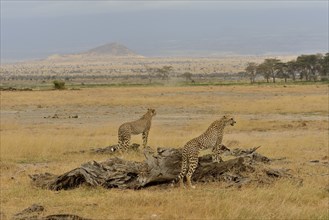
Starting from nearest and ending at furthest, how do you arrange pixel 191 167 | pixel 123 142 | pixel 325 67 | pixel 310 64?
pixel 191 167 < pixel 123 142 < pixel 325 67 < pixel 310 64

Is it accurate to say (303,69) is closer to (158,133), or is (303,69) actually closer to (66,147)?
(158,133)

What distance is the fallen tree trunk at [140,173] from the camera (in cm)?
1242

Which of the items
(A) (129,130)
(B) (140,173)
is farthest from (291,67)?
(B) (140,173)

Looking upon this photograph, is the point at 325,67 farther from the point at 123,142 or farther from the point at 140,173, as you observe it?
the point at 140,173

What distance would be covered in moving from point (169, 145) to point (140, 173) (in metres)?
7.76

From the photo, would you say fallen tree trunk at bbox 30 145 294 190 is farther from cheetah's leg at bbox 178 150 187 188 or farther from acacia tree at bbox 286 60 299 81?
acacia tree at bbox 286 60 299 81

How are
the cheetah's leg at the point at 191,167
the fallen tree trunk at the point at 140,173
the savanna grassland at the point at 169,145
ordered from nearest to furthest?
the savanna grassland at the point at 169,145 < the cheetah's leg at the point at 191,167 < the fallen tree trunk at the point at 140,173

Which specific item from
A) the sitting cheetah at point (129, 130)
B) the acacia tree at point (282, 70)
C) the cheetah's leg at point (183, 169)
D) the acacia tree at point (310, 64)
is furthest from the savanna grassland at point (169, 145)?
the acacia tree at point (282, 70)

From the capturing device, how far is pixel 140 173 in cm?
1248

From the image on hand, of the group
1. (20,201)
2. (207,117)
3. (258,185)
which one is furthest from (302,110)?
(20,201)

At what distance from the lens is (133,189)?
40.2ft

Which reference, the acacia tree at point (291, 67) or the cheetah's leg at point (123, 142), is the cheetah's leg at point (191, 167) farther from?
the acacia tree at point (291, 67)

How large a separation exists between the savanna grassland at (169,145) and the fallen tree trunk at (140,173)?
0.31 metres

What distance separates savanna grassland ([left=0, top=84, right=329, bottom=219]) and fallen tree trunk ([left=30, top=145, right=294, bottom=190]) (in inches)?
12.1
